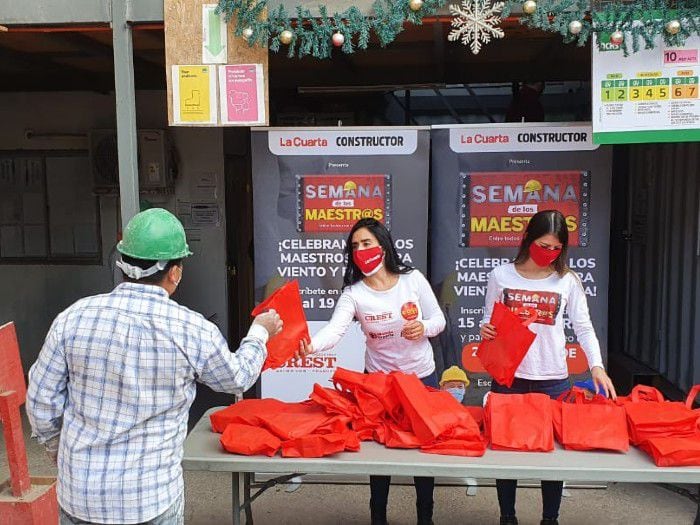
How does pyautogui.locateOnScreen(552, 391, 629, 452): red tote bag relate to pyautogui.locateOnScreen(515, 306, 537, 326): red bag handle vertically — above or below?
below

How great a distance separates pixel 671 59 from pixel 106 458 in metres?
3.22

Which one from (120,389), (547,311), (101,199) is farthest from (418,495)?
(101,199)

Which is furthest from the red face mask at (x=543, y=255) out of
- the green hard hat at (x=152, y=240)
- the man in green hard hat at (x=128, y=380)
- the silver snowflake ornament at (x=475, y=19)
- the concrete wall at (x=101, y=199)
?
the concrete wall at (x=101, y=199)

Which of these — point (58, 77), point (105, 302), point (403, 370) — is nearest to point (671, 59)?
point (403, 370)

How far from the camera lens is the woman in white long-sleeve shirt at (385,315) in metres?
3.29

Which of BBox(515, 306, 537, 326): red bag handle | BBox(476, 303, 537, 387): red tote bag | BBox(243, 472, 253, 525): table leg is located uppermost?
BBox(515, 306, 537, 326): red bag handle

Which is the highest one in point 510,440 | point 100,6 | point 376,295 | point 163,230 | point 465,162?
point 100,6

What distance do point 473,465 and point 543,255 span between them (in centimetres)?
108

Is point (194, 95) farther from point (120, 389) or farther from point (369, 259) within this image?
point (120, 389)

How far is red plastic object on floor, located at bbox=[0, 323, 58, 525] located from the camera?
2.85m

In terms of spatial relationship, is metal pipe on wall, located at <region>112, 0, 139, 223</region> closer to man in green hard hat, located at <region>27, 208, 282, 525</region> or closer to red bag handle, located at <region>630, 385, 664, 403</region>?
man in green hard hat, located at <region>27, 208, 282, 525</region>

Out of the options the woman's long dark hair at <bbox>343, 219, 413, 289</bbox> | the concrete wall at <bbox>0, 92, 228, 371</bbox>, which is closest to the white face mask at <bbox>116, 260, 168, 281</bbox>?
the woman's long dark hair at <bbox>343, 219, 413, 289</bbox>

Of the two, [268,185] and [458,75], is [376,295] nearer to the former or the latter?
[268,185]

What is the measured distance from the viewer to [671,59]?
358cm
